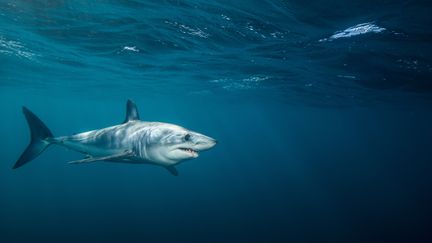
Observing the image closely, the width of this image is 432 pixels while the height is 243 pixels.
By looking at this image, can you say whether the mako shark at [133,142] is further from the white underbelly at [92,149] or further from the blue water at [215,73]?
the blue water at [215,73]

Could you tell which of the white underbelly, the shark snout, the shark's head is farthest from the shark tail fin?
the shark snout

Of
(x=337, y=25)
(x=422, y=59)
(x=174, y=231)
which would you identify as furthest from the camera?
(x=174, y=231)

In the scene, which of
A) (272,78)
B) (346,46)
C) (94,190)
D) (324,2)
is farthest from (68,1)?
(94,190)

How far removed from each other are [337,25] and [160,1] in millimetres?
7048

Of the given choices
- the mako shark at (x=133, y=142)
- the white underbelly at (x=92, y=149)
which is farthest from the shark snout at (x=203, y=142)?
the white underbelly at (x=92, y=149)

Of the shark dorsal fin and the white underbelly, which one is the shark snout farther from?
the shark dorsal fin

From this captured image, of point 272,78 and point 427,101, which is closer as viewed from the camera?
point 272,78

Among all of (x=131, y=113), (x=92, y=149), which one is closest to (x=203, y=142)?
(x=131, y=113)

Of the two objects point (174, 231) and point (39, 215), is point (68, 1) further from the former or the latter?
point (39, 215)

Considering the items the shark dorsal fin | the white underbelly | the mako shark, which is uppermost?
the shark dorsal fin

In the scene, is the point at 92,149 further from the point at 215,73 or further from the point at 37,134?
the point at 215,73

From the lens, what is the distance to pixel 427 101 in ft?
105

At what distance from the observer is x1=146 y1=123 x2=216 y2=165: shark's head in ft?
22.8

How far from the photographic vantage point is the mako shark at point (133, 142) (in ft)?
23.8
